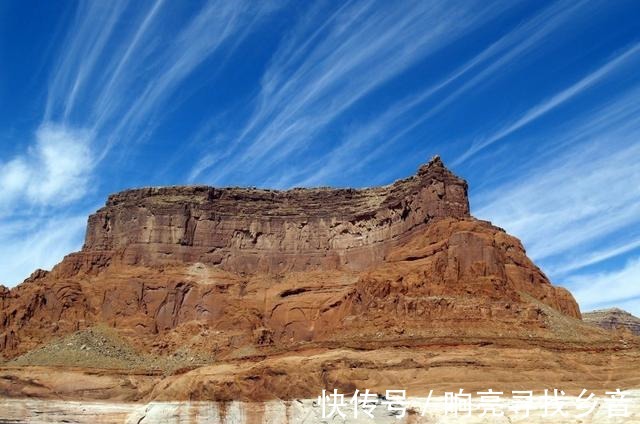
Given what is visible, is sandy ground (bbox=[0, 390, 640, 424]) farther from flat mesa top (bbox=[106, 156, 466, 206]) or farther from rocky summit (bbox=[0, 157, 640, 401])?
flat mesa top (bbox=[106, 156, 466, 206])

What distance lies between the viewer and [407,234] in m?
78.0

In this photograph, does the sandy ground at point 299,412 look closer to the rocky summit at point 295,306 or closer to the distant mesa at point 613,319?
the rocky summit at point 295,306

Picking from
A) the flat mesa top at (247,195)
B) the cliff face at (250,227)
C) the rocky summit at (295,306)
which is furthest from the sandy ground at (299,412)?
the flat mesa top at (247,195)

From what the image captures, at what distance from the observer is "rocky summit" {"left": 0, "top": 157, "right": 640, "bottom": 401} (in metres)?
54.1

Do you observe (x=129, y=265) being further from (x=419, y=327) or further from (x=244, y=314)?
(x=419, y=327)

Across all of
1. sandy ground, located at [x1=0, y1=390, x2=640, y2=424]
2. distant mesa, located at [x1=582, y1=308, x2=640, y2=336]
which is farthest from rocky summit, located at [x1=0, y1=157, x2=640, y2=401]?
distant mesa, located at [x1=582, y1=308, x2=640, y2=336]

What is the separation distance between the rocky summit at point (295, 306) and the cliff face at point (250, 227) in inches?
6.8

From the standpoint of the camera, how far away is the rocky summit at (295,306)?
5406 centimetres

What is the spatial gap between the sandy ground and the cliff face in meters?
22.6

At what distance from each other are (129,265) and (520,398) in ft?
164

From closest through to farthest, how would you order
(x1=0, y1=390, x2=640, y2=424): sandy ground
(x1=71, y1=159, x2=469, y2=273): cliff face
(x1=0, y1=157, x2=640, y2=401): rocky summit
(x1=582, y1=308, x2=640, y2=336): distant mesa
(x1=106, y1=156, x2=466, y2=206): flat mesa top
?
(x1=0, y1=390, x2=640, y2=424): sandy ground < (x1=0, y1=157, x2=640, y2=401): rocky summit < (x1=71, y1=159, x2=469, y2=273): cliff face < (x1=106, y1=156, x2=466, y2=206): flat mesa top < (x1=582, y1=308, x2=640, y2=336): distant mesa

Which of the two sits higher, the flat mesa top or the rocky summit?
the flat mesa top

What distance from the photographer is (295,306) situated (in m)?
80.4

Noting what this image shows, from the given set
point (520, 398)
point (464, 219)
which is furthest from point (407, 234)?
point (520, 398)
